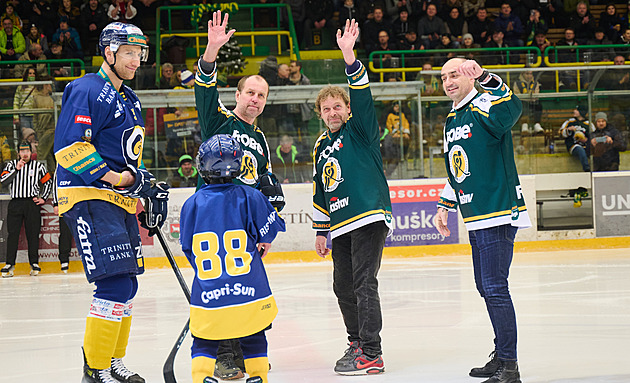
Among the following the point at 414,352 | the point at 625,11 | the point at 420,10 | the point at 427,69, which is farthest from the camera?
the point at 625,11

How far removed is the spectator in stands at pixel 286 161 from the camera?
926cm

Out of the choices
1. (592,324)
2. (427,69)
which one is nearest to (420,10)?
(427,69)

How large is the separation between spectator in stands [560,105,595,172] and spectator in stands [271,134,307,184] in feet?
12.3

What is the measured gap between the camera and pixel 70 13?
1423 cm

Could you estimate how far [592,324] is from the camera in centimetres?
457

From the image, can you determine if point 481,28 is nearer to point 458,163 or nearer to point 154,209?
point 458,163

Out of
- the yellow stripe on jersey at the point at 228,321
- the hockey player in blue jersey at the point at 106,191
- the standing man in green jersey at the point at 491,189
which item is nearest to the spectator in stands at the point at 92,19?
the hockey player in blue jersey at the point at 106,191

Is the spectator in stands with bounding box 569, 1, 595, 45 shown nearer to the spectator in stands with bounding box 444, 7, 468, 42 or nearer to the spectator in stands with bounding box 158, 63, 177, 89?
the spectator in stands with bounding box 444, 7, 468, 42

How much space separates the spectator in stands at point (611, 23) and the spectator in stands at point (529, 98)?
5.52 meters

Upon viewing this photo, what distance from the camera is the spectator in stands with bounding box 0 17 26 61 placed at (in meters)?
12.8

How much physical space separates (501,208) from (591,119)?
752 cm

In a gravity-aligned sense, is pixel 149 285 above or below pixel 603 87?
below

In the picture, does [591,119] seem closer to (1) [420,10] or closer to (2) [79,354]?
(1) [420,10]

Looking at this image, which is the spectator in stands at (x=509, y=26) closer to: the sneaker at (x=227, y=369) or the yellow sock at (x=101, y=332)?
the sneaker at (x=227, y=369)
